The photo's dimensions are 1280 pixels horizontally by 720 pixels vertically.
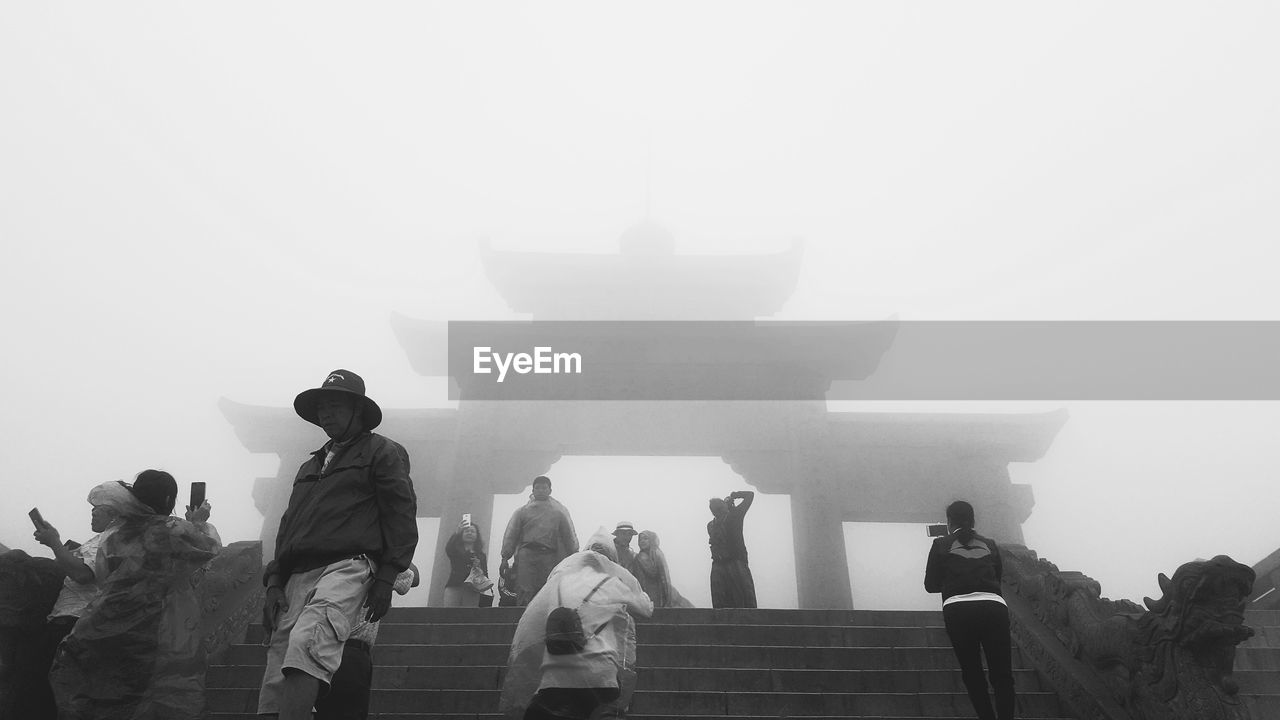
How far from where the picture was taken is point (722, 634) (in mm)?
6016

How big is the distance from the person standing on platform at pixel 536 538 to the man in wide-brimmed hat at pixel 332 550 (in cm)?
422

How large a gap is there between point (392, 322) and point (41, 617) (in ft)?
36.4

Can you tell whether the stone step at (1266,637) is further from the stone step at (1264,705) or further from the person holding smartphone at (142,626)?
the person holding smartphone at (142,626)

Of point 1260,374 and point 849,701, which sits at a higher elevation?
point 1260,374

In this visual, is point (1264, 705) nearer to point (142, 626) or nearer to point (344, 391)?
point (344, 391)

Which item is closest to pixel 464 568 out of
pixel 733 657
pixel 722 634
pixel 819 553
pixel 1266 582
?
pixel 722 634

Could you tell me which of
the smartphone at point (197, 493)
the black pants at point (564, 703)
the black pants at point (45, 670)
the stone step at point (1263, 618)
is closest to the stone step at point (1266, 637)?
the stone step at point (1263, 618)

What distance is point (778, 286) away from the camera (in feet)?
51.9

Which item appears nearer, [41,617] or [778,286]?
[41,617]

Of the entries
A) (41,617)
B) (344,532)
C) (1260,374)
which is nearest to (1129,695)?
(344,532)

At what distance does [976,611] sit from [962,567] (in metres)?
0.23

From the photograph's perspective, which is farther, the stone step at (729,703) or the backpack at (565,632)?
the stone step at (729,703)

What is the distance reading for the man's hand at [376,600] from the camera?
2795mm

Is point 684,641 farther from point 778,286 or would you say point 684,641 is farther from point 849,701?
point 778,286
